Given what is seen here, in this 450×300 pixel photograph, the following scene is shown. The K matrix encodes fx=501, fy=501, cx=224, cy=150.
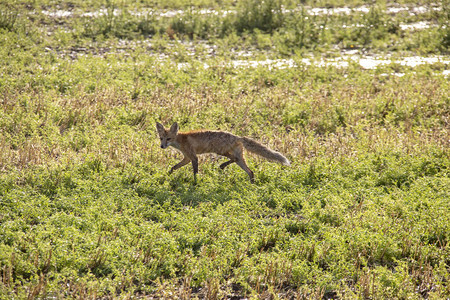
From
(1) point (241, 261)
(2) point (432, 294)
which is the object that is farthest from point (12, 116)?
(2) point (432, 294)

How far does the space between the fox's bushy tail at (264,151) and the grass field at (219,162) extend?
1.19 feet

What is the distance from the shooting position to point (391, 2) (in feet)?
82.4

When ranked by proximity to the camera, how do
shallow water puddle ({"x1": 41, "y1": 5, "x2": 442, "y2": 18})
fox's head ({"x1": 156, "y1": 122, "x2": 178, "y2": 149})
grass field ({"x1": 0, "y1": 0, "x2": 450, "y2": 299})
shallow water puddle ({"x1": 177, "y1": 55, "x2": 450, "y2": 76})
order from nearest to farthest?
grass field ({"x1": 0, "y1": 0, "x2": 450, "y2": 299}) < fox's head ({"x1": 156, "y1": 122, "x2": 178, "y2": 149}) < shallow water puddle ({"x1": 177, "y1": 55, "x2": 450, "y2": 76}) < shallow water puddle ({"x1": 41, "y1": 5, "x2": 442, "y2": 18})

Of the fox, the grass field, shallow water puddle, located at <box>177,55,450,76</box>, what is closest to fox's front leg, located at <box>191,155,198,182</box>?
the fox

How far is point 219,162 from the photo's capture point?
1056 centimetres

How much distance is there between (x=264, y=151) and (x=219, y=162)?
128 centimetres

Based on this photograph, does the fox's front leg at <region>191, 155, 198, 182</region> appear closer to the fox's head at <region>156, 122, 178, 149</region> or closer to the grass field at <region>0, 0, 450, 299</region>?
the grass field at <region>0, 0, 450, 299</region>

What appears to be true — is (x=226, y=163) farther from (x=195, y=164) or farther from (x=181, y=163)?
(x=181, y=163)

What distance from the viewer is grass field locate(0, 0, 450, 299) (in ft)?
22.0

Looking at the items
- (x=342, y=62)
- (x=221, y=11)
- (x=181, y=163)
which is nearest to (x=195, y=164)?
(x=181, y=163)

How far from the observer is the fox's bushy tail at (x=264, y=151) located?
9.52 metres

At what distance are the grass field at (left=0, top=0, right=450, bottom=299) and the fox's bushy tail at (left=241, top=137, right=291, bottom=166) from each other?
36cm

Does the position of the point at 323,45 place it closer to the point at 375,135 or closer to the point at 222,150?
the point at 375,135

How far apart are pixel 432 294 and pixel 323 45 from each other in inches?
551
